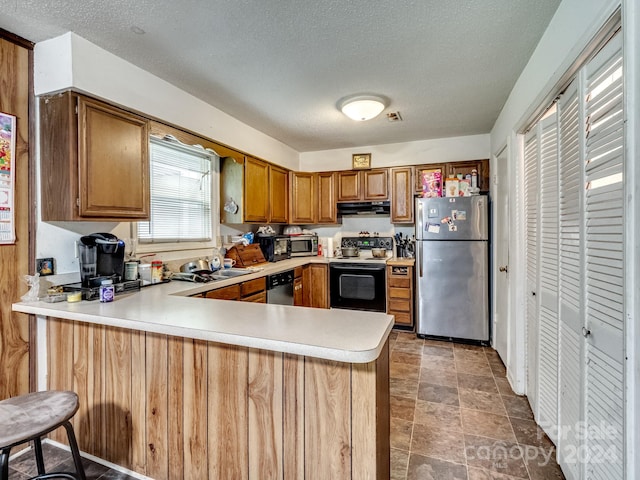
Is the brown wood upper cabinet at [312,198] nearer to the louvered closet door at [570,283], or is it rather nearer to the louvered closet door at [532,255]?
the louvered closet door at [532,255]

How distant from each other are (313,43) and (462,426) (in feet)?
8.67

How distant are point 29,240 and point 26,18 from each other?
125cm

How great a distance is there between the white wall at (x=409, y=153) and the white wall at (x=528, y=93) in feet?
2.31

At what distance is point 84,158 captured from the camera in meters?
1.89

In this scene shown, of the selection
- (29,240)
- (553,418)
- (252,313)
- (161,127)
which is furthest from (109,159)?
(553,418)

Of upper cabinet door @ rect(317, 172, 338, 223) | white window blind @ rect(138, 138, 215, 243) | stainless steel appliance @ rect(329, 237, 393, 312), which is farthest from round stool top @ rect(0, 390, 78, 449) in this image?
upper cabinet door @ rect(317, 172, 338, 223)

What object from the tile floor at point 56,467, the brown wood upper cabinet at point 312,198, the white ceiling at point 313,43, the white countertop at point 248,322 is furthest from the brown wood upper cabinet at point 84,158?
the brown wood upper cabinet at point 312,198

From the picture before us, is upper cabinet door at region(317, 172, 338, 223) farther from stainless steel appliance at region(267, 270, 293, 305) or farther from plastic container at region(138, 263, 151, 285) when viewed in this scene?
plastic container at region(138, 263, 151, 285)

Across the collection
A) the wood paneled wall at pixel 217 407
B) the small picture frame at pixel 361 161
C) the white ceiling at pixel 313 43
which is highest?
the white ceiling at pixel 313 43

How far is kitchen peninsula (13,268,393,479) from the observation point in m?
1.19

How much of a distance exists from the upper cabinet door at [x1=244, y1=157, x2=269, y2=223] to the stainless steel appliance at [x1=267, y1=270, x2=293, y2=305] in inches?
28.1

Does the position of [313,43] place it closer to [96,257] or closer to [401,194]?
[96,257]

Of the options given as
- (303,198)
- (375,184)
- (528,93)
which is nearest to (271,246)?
(303,198)

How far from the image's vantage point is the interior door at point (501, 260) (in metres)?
2.81
